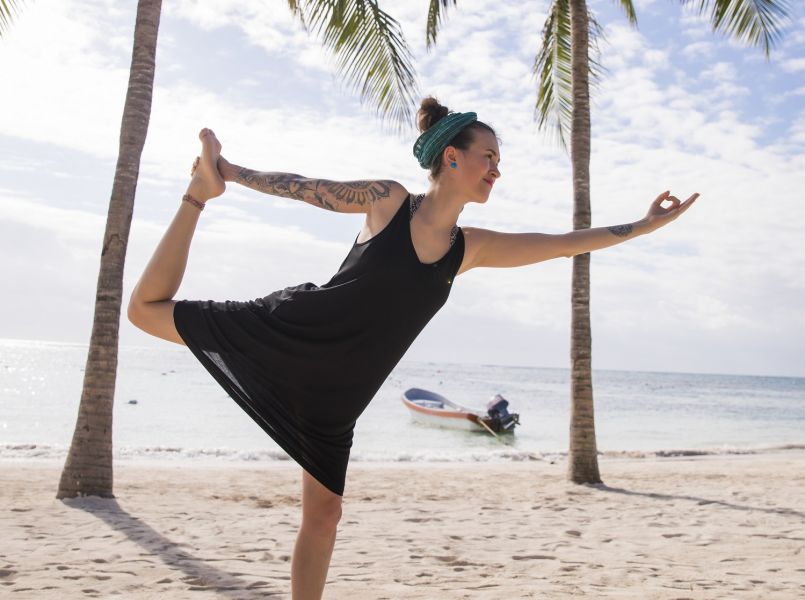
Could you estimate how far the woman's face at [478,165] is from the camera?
2.90 metres

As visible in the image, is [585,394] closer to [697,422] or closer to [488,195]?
[488,195]

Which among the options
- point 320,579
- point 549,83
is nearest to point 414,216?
point 320,579

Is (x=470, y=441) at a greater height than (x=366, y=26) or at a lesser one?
lesser

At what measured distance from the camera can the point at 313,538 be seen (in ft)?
9.42

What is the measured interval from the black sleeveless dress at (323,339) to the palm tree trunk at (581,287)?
7.55 meters

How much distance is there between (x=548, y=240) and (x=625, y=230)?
18.4 inches

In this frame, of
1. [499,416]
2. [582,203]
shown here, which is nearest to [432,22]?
[582,203]

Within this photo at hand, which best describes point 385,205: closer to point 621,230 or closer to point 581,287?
point 621,230

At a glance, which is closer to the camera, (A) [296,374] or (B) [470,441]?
(A) [296,374]

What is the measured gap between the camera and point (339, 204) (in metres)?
2.85

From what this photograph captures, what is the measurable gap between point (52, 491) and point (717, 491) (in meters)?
9.01

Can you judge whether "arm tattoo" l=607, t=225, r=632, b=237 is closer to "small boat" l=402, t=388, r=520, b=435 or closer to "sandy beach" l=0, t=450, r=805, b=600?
"sandy beach" l=0, t=450, r=805, b=600

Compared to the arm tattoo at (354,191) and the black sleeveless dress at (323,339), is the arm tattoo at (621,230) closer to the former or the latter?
the black sleeveless dress at (323,339)

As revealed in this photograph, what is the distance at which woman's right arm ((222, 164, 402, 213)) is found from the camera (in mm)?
2828
